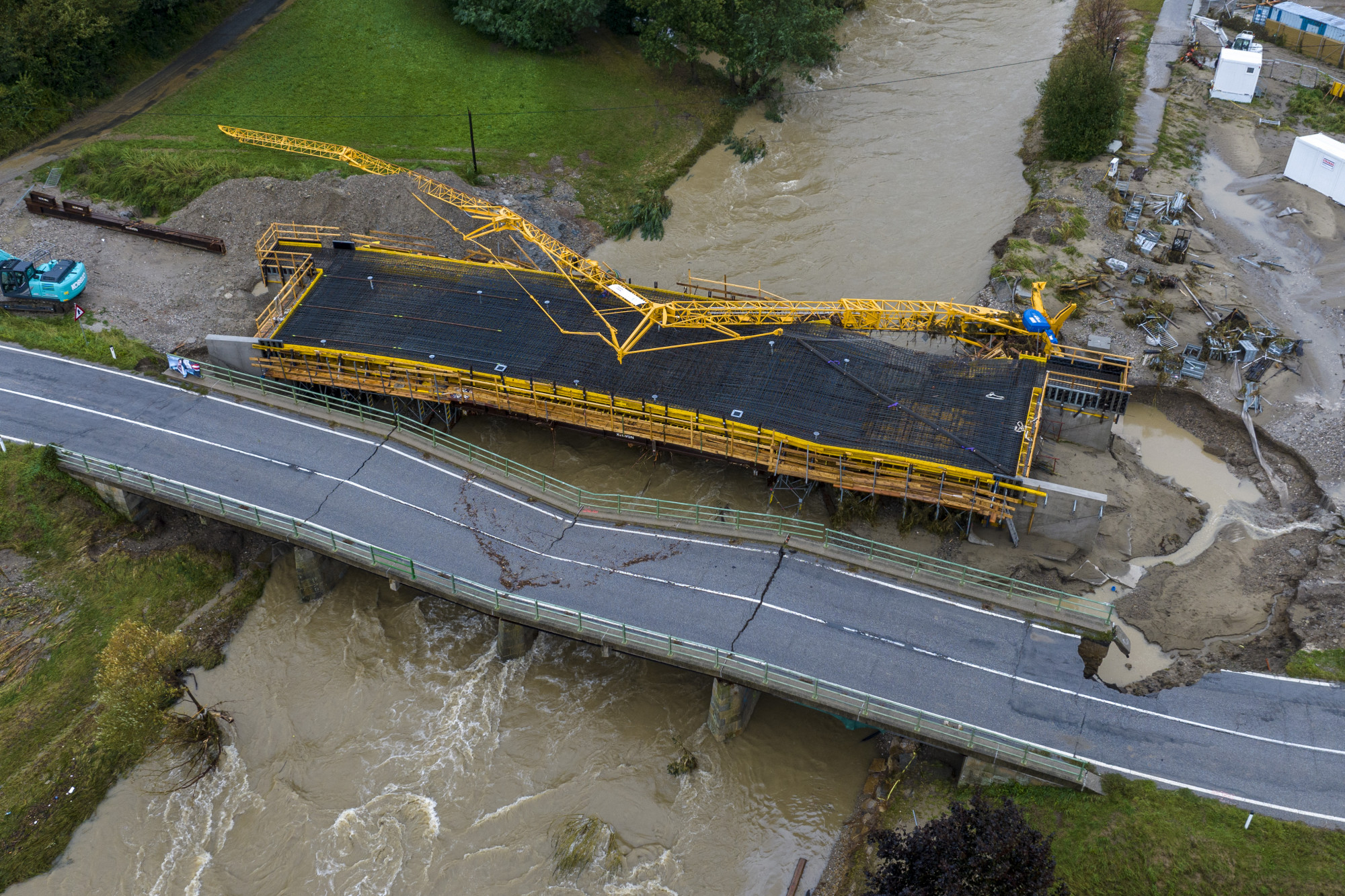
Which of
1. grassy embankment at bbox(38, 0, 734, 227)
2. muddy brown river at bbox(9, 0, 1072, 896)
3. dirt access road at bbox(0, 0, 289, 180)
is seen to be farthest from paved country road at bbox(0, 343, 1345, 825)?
dirt access road at bbox(0, 0, 289, 180)

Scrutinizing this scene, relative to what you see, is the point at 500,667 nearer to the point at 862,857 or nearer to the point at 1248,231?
the point at 862,857

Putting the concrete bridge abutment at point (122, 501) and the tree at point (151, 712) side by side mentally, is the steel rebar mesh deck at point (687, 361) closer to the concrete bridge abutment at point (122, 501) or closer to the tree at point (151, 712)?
the concrete bridge abutment at point (122, 501)

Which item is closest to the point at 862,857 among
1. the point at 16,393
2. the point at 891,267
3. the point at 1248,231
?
the point at 891,267

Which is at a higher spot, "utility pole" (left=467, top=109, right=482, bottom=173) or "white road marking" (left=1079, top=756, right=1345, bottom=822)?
"utility pole" (left=467, top=109, right=482, bottom=173)

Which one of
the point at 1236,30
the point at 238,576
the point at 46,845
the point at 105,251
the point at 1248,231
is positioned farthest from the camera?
the point at 1236,30

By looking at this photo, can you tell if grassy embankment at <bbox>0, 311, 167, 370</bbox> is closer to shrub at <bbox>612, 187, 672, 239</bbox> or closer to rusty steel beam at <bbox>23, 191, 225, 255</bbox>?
rusty steel beam at <bbox>23, 191, 225, 255</bbox>

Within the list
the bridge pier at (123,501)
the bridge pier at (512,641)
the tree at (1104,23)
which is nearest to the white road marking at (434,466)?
the bridge pier at (123,501)
